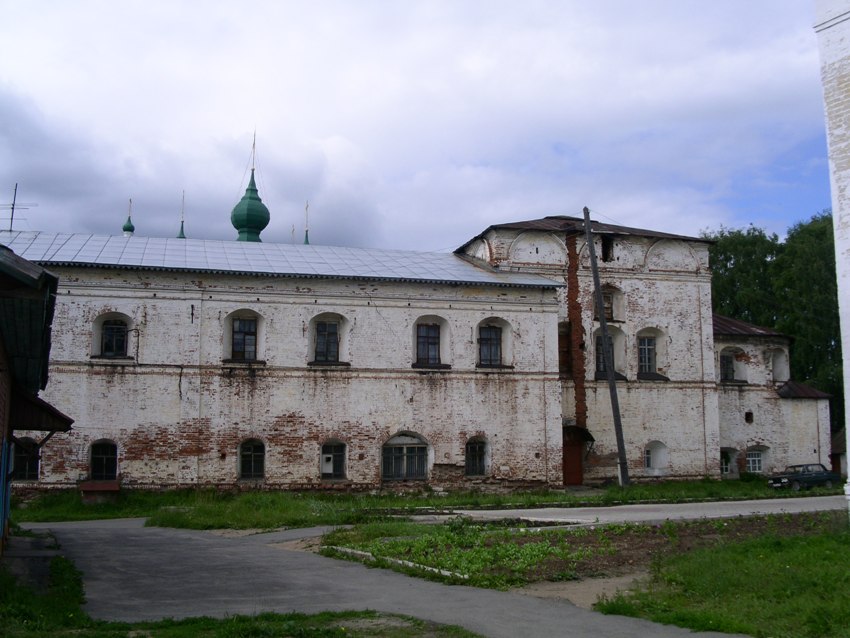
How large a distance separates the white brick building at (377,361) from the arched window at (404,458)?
6cm

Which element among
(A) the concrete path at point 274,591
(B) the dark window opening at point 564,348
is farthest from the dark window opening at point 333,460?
(A) the concrete path at point 274,591

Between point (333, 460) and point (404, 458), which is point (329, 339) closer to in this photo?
point (333, 460)

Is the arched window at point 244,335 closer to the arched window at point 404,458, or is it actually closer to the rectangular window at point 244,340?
the rectangular window at point 244,340

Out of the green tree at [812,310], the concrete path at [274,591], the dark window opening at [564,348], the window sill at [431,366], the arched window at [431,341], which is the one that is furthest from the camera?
the green tree at [812,310]

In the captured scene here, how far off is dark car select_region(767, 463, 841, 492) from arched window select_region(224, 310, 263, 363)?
18.2m

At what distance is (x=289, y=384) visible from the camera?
2539 centimetres

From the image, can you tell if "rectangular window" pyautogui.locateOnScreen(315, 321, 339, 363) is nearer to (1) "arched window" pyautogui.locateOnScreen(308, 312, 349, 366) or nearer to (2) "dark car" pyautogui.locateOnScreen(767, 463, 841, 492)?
A: (1) "arched window" pyautogui.locateOnScreen(308, 312, 349, 366)

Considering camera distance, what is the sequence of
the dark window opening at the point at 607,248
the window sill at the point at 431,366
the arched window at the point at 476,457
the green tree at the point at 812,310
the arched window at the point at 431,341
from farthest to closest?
the green tree at the point at 812,310
the dark window opening at the point at 607,248
the arched window at the point at 431,341
the arched window at the point at 476,457
the window sill at the point at 431,366

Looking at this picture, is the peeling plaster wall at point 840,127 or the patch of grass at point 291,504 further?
the patch of grass at point 291,504

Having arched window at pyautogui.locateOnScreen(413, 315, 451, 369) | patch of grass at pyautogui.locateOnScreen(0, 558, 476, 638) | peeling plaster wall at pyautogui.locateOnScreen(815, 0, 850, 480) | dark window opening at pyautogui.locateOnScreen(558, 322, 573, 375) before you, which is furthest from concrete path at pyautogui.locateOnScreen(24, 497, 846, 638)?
dark window opening at pyautogui.locateOnScreen(558, 322, 573, 375)

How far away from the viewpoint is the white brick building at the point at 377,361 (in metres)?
24.3

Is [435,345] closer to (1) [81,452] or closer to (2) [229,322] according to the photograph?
(2) [229,322]

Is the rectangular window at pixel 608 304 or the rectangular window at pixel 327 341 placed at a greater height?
the rectangular window at pixel 608 304

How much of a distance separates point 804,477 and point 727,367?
16.2 ft
